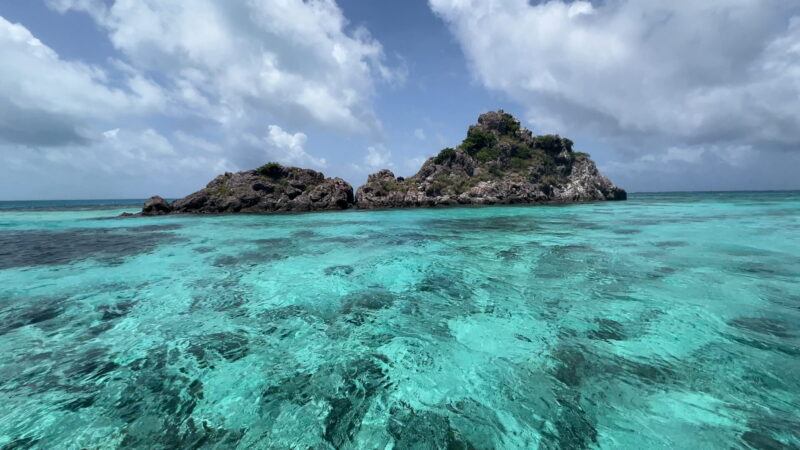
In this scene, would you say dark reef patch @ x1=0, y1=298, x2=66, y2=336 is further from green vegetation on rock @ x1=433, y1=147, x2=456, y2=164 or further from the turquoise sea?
green vegetation on rock @ x1=433, y1=147, x2=456, y2=164

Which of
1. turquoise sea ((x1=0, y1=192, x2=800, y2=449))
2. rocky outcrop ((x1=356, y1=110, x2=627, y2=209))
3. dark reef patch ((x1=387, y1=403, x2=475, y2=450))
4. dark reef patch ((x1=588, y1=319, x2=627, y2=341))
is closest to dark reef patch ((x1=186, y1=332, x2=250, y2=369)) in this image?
turquoise sea ((x1=0, y1=192, x2=800, y2=449))

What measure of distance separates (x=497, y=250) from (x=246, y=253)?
1495 cm

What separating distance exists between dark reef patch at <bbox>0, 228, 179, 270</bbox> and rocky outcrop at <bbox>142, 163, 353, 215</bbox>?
1325 inches

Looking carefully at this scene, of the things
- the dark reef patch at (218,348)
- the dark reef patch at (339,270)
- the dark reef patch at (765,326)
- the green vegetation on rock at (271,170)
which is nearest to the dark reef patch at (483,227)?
the dark reef patch at (339,270)

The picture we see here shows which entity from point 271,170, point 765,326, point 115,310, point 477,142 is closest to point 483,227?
point 765,326

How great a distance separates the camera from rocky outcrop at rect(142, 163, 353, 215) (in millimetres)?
61500

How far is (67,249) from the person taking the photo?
69.1 ft

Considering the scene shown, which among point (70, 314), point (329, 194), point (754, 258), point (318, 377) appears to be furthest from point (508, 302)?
point (329, 194)

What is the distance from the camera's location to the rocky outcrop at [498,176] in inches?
2990

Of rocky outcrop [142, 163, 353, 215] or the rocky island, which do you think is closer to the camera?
rocky outcrop [142, 163, 353, 215]

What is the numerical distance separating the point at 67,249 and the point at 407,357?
85.3ft

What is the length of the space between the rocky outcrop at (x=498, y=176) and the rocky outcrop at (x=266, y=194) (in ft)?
23.1

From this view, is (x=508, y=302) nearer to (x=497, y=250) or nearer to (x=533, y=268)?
(x=533, y=268)

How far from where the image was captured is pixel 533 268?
14234mm
